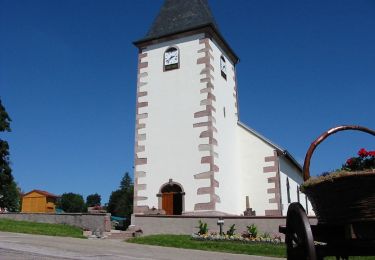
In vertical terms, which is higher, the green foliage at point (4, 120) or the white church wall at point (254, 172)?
the green foliage at point (4, 120)

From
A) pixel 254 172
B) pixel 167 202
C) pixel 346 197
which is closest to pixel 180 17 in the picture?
pixel 254 172

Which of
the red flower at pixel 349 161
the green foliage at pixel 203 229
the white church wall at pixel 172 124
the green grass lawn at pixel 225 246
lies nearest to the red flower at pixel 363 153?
the red flower at pixel 349 161

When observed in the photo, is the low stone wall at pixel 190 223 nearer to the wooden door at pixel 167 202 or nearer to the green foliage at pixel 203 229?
the green foliage at pixel 203 229

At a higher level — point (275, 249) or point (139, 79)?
point (139, 79)

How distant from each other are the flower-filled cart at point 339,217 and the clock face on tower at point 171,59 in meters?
21.1

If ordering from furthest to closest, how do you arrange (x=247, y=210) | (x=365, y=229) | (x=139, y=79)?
(x=139, y=79), (x=247, y=210), (x=365, y=229)

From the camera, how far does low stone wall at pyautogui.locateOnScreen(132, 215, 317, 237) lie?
1773 cm

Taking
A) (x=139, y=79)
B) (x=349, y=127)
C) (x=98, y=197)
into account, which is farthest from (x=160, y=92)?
(x=98, y=197)

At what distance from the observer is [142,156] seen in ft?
76.2

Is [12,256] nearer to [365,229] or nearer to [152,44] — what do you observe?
[365,229]

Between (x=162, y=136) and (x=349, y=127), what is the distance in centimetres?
1942

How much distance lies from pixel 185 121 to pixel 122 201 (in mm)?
55265

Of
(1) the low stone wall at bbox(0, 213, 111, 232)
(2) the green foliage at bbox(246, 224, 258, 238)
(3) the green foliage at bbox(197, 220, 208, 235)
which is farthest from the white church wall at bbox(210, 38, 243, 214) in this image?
(1) the low stone wall at bbox(0, 213, 111, 232)

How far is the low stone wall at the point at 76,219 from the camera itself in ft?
73.5
